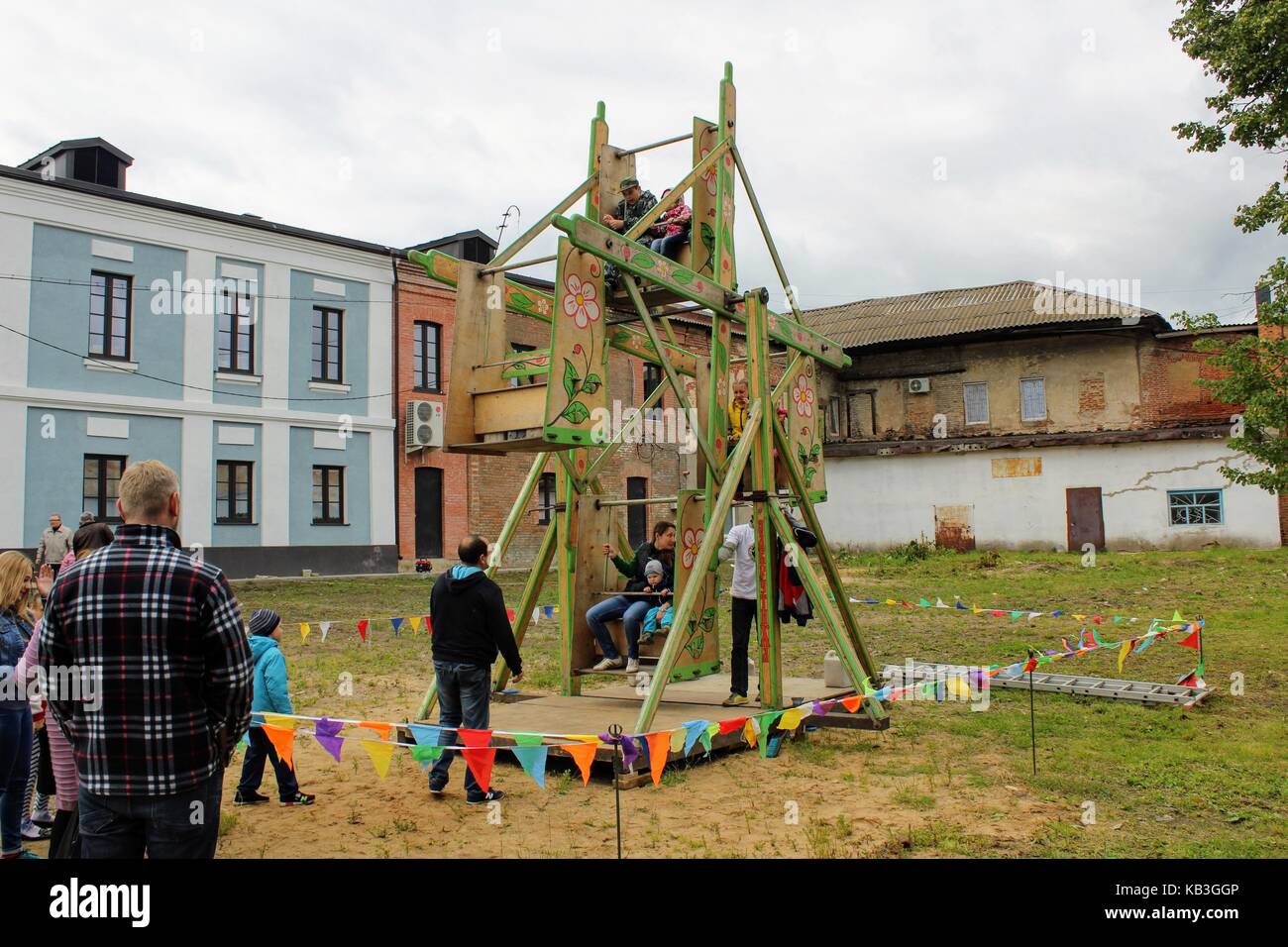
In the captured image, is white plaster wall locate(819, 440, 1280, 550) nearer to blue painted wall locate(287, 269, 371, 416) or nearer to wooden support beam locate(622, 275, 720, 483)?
blue painted wall locate(287, 269, 371, 416)

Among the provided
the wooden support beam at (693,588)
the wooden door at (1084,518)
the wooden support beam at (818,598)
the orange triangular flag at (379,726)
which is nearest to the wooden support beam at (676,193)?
the wooden support beam at (693,588)

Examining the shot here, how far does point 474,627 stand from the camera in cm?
662

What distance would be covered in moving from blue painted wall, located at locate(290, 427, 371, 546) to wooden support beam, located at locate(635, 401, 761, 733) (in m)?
19.9

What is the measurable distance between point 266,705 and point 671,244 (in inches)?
195

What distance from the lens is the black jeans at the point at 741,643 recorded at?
27.0 feet

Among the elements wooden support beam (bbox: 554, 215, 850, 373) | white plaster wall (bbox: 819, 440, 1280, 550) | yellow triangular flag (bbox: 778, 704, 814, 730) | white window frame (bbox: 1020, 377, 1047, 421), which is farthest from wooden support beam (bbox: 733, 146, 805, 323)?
white window frame (bbox: 1020, 377, 1047, 421)

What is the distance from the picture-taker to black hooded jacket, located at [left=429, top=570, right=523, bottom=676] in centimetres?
660

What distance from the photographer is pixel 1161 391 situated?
103 ft

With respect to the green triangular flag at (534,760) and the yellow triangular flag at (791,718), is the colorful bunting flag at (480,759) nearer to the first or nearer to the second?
the green triangular flag at (534,760)

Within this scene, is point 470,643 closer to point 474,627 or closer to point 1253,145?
point 474,627

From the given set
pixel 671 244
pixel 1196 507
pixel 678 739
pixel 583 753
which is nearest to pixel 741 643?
pixel 678 739

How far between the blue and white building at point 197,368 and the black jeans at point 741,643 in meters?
18.7

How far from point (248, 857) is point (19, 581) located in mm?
1937

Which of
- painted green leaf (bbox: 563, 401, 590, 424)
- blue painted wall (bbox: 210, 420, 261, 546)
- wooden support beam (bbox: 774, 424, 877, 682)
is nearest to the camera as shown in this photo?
painted green leaf (bbox: 563, 401, 590, 424)
